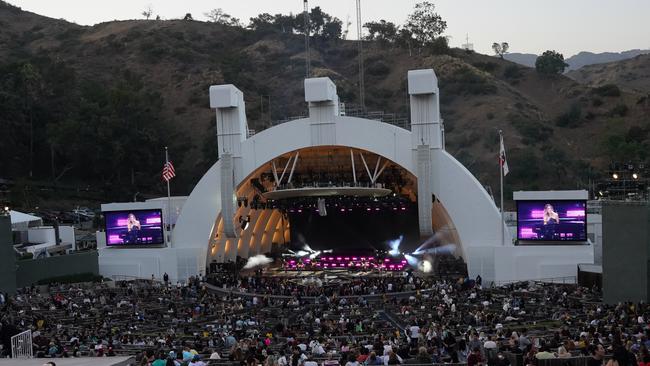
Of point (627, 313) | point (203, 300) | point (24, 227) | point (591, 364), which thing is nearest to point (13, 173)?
point (24, 227)

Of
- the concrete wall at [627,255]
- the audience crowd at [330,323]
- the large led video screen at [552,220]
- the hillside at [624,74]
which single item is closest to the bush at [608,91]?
the hillside at [624,74]

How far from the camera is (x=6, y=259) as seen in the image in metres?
35.5

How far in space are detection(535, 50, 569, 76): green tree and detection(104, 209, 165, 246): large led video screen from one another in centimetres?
7691

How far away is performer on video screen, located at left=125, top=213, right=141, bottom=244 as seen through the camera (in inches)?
1658

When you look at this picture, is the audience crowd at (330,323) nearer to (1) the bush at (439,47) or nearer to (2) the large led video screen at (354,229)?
(2) the large led video screen at (354,229)

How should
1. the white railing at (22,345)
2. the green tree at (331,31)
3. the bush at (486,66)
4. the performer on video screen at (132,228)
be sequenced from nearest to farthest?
the white railing at (22,345) → the performer on video screen at (132,228) → the bush at (486,66) → the green tree at (331,31)

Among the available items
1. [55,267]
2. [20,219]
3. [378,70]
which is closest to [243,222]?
[55,267]

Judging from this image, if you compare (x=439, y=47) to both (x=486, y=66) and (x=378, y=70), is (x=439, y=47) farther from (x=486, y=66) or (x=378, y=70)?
(x=378, y=70)

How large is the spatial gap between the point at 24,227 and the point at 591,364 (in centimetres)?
3969

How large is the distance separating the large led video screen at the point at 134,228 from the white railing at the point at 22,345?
22.8 m

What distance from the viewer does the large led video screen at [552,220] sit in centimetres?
3597

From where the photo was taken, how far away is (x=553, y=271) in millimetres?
36062

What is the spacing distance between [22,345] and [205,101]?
7961cm

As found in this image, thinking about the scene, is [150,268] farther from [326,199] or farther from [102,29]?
[102,29]
